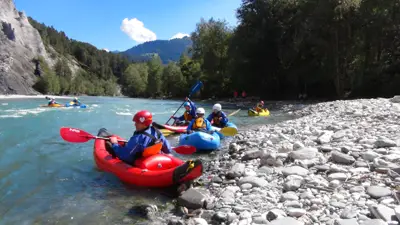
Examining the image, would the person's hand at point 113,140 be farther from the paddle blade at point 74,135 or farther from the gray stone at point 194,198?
the gray stone at point 194,198

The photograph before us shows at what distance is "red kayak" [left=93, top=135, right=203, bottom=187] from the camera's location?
5.05 m

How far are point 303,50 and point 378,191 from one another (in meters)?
25.9

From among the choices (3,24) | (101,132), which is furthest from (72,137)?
(3,24)

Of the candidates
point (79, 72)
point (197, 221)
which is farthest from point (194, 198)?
point (79, 72)

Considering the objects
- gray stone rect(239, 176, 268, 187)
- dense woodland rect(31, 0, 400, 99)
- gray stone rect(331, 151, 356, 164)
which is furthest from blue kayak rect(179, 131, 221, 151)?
dense woodland rect(31, 0, 400, 99)

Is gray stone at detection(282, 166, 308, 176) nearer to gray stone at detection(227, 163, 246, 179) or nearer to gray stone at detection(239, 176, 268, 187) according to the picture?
gray stone at detection(239, 176, 268, 187)

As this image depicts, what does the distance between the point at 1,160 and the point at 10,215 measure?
393cm

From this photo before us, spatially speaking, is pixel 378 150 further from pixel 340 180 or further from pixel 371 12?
pixel 371 12

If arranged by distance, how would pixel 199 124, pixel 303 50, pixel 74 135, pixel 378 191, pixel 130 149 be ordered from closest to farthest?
1. pixel 378 191
2. pixel 130 149
3. pixel 74 135
4. pixel 199 124
5. pixel 303 50

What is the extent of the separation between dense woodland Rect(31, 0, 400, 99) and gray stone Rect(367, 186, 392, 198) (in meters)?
20.1

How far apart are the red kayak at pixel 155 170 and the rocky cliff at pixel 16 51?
62201 mm

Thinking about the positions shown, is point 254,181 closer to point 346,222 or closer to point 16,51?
point 346,222

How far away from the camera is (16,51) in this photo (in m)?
67.1

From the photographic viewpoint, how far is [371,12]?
2206 cm
